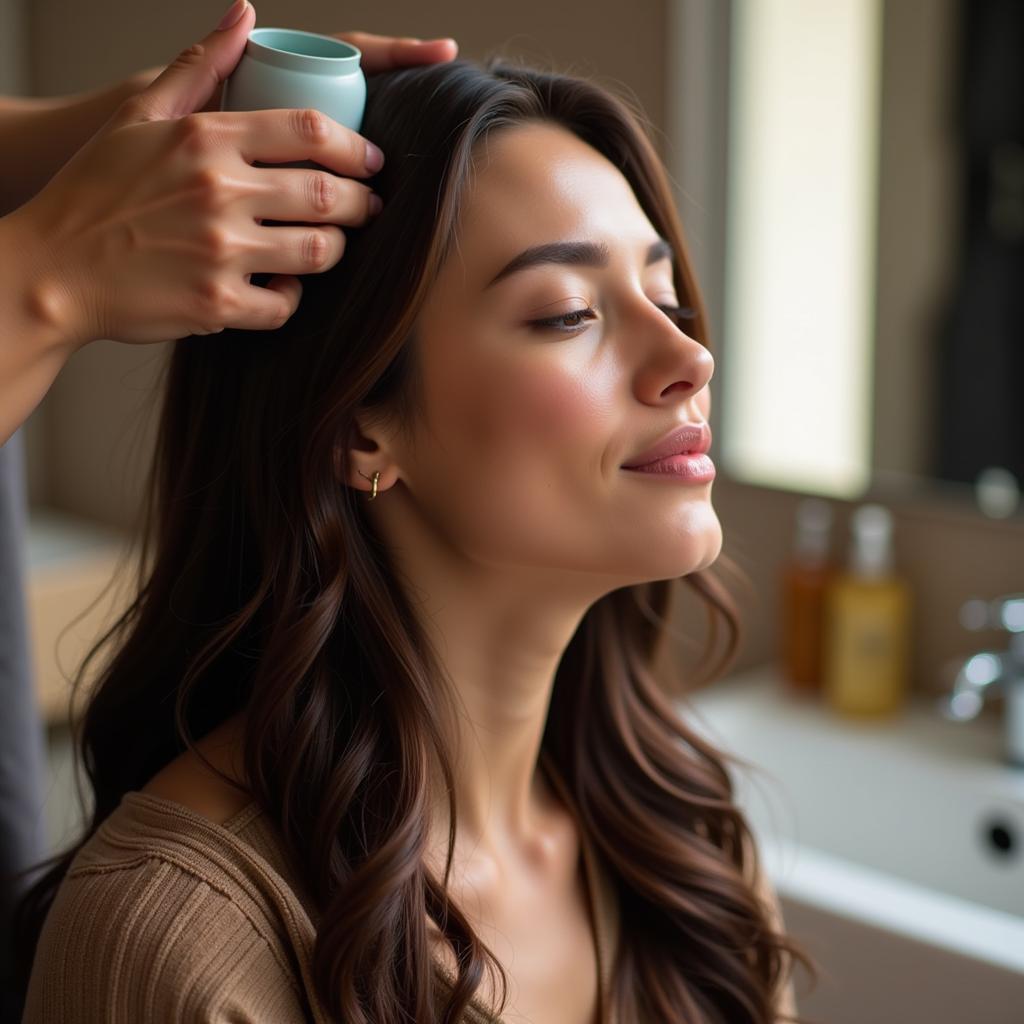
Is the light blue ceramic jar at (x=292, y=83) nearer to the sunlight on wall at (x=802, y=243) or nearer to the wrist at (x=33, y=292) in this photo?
the wrist at (x=33, y=292)

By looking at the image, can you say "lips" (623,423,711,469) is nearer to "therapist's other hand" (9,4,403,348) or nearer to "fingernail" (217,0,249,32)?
"therapist's other hand" (9,4,403,348)

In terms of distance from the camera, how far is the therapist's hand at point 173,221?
77 centimetres

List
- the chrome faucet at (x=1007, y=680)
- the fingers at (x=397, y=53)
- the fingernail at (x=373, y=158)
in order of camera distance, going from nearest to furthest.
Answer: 1. the fingernail at (x=373, y=158)
2. the fingers at (x=397, y=53)
3. the chrome faucet at (x=1007, y=680)

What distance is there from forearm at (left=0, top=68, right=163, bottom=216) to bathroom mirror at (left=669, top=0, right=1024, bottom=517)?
85 centimetres

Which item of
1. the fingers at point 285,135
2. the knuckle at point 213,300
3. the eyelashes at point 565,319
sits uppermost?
the fingers at point 285,135

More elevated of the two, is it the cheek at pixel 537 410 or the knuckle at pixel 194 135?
the knuckle at pixel 194 135

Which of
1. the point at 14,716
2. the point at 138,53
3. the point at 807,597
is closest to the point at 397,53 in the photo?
the point at 14,716

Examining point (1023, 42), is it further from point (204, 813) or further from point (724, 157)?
point (204, 813)

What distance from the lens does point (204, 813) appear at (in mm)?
875

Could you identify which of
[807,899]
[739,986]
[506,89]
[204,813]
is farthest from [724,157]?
[204,813]

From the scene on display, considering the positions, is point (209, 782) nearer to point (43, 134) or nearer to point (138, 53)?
point (43, 134)

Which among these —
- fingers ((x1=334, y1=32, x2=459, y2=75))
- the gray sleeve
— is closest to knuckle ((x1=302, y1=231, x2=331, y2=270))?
fingers ((x1=334, y1=32, x2=459, y2=75))

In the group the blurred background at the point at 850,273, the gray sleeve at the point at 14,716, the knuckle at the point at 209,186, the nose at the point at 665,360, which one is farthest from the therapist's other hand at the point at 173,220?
the blurred background at the point at 850,273

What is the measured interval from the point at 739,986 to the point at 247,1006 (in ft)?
1.51
